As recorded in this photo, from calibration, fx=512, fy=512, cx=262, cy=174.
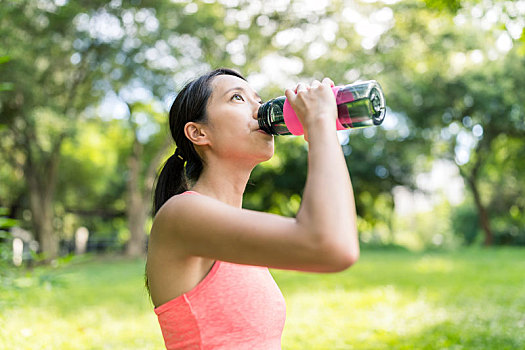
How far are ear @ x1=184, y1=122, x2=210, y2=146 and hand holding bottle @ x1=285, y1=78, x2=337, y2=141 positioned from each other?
0.30 meters

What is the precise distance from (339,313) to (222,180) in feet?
18.6

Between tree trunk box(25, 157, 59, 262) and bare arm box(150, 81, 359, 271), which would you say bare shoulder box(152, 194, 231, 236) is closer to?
bare arm box(150, 81, 359, 271)

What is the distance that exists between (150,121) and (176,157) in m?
18.6

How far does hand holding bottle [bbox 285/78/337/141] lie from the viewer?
1.14m

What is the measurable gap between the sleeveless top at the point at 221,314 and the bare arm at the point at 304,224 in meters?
0.12

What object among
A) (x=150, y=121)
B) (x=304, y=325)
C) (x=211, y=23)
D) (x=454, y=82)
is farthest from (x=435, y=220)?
(x=304, y=325)

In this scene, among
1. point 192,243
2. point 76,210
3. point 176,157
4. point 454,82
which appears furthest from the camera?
point 76,210

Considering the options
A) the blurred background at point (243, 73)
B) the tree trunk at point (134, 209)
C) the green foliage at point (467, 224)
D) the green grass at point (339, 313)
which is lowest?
the green foliage at point (467, 224)

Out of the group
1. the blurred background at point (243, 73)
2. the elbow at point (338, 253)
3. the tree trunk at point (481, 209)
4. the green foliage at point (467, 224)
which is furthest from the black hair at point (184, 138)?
the green foliage at point (467, 224)

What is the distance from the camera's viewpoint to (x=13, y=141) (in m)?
16.2

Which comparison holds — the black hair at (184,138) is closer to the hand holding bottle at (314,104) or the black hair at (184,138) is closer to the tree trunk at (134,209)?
the hand holding bottle at (314,104)

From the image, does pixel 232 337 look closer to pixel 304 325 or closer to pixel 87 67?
pixel 304 325

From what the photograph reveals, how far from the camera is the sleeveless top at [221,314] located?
1.22 m

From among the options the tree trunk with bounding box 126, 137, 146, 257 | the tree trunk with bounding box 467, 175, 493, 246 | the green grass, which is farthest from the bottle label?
the tree trunk with bounding box 467, 175, 493, 246
